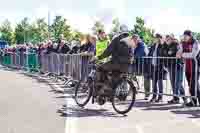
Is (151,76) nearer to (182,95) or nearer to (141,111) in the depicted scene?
(182,95)

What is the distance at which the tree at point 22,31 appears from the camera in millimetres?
89669

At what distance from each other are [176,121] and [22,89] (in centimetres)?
736

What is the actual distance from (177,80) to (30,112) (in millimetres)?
3650

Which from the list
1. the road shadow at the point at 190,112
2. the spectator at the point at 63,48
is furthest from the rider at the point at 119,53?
the spectator at the point at 63,48

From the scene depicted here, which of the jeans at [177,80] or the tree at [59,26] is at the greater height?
the tree at [59,26]

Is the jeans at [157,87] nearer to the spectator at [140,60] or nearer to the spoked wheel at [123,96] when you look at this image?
the spectator at [140,60]

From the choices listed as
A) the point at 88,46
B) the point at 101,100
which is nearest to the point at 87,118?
the point at 101,100

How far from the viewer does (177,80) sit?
1214cm

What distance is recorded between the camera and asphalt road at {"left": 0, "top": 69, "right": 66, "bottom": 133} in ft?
28.0

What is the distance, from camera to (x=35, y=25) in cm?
9106

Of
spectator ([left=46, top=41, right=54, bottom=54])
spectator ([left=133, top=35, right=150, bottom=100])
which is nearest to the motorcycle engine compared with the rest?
spectator ([left=133, top=35, right=150, bottom=100])

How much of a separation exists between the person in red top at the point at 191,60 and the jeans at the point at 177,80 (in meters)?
0.44

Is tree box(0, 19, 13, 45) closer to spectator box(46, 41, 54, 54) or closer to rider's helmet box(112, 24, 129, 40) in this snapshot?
spectator box(46, 41, 54, 54)

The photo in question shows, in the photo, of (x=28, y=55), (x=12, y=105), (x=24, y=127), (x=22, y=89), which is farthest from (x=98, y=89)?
(x=28, y=55)
